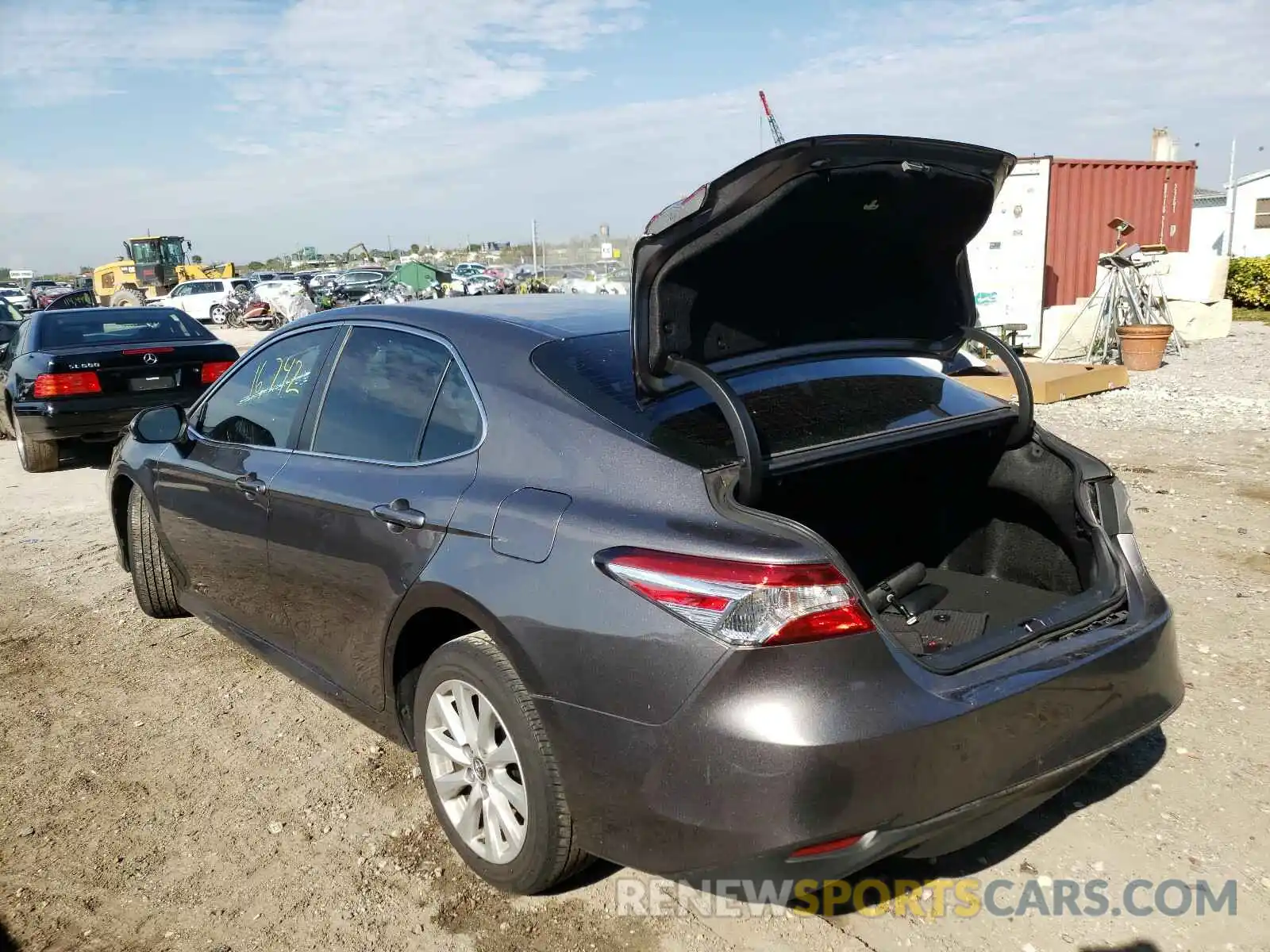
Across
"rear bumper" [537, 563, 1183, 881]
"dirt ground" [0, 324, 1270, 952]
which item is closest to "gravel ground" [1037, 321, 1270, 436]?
"dirt ground" [0, 324, 1270, 952]

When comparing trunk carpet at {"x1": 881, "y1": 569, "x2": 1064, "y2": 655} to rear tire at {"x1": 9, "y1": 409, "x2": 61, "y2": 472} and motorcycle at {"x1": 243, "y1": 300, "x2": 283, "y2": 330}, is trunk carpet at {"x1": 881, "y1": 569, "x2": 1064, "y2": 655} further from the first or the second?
motorcycle at {"x1": 243, "y1": 300, "x2": 283, "y2": 330}

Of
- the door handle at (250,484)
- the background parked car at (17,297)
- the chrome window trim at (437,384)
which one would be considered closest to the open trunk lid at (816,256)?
the chrome window trim at (437,384)

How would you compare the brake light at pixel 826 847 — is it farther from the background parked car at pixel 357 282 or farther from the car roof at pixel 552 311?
the background parked car at pixel 357 282

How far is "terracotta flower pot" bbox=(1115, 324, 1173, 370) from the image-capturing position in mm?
12688

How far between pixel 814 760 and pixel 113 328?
890 centimetres

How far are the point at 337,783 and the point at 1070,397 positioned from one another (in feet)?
31.3

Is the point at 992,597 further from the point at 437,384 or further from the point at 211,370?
the point at 211,370

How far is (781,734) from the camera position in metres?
2.08

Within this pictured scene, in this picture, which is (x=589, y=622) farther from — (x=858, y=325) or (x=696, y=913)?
(x=858, y=325)

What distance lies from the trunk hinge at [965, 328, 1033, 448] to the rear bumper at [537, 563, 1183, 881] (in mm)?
1058

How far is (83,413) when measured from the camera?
8.22 metres

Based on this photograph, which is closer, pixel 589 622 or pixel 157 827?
pixel 589 622

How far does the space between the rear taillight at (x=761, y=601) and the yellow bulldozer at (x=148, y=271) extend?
1701 inches

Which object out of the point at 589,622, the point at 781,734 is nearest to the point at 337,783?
the point at 589,622
